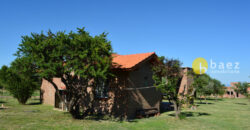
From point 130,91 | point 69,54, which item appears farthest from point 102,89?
point 69,54

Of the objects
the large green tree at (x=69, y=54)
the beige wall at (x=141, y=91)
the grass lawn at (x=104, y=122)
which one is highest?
the large green tree at (x=69, y=54)

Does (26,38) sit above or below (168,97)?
above

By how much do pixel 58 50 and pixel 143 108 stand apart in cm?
908

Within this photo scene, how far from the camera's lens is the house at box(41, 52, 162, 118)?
1670 centimetres

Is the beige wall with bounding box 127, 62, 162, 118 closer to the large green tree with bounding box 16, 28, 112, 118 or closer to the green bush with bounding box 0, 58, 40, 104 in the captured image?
the large green tree with bounding box 16, 28, 112, 118

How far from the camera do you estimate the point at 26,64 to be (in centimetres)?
1416

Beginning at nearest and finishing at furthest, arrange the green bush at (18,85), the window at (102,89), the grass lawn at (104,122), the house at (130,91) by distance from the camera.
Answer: the grass lawn at (104,122) → the house at (130,91) → the window at (102,89) → the green bush at (18,85)

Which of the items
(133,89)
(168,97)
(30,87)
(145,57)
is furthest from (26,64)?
(30,87)

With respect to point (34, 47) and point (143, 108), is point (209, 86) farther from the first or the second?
point (34, 47)

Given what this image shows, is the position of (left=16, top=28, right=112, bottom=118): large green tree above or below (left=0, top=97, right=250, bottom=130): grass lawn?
above

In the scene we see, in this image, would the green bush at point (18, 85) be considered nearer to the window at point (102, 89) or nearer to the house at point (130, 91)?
the window at point (102, 89)

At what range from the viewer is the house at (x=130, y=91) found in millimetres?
16703

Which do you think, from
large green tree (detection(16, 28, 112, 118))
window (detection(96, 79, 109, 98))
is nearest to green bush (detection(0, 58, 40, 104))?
window (detection(96, 79, 109, 98))

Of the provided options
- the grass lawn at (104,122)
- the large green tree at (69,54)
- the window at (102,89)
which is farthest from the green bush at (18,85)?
the large green tree at (69,54)
